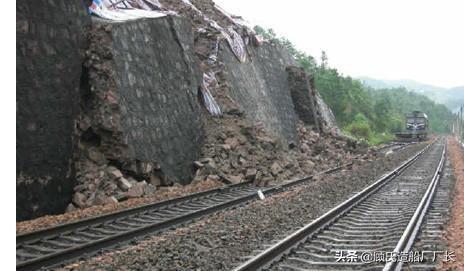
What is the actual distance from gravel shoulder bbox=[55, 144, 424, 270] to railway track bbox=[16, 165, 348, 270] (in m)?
0.24

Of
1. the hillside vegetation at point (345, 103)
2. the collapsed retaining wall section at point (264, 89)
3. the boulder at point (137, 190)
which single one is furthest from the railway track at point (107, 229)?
the hillside vegetation at point (345, 103)

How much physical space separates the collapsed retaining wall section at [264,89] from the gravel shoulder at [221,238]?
1058cm

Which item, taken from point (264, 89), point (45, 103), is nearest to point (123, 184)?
point (45, 103)

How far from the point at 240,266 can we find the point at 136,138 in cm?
834

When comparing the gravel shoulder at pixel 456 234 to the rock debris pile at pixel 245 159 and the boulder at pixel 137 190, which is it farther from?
the boulder at pixel 137 190

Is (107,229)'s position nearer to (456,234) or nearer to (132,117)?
(132,117)

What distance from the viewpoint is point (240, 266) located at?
6.86 metres

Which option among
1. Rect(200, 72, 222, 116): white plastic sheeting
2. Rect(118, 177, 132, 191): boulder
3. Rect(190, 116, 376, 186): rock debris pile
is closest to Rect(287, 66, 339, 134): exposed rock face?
Rect(190, 116, 376, 186): rock debris pile

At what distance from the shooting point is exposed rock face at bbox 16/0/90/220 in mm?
10758

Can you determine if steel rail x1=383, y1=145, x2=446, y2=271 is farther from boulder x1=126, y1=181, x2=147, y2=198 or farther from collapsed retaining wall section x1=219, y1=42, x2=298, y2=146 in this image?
collapsed retaining wall section x1=219, y1=42, x2=298, y2=146

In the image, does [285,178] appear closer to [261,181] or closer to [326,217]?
[261,181]

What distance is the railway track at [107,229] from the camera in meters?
7.68

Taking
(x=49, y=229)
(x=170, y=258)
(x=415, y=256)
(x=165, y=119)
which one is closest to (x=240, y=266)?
(x=170, y=258)

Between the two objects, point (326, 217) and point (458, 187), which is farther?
point (458, 187)
